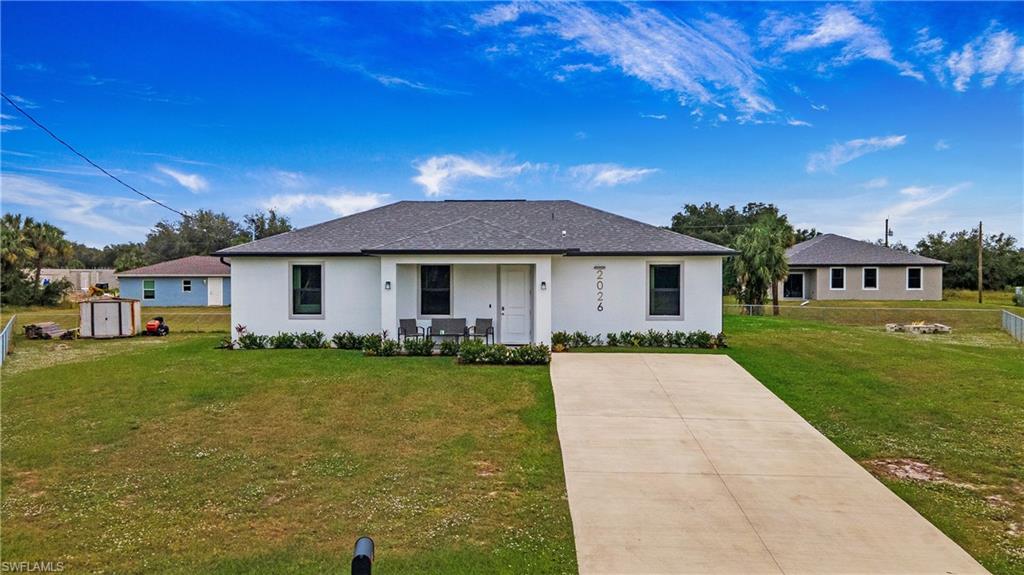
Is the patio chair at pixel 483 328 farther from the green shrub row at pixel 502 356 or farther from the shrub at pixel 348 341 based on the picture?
the shrub at pixel 348 341

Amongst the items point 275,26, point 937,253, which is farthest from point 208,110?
point 937,253

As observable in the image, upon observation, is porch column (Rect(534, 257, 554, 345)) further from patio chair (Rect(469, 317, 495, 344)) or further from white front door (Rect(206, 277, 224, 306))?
white front door (Rect(206, 277, 224, 306))

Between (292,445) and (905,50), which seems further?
(905,50)

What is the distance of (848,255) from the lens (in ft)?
106

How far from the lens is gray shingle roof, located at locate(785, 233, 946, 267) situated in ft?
103

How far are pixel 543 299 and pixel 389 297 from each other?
399 centimetres

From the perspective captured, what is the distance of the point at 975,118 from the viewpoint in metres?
17.9

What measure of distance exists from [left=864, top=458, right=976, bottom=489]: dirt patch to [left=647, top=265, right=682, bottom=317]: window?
8182 millimetres

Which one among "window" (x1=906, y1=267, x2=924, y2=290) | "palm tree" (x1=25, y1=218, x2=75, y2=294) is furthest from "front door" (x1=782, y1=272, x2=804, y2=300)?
"palm tree" (x1=25, y1=218, x2=75, y2=294)

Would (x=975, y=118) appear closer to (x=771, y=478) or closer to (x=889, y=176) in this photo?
(x=889, y=176)

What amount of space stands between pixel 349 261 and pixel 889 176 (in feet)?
88.0

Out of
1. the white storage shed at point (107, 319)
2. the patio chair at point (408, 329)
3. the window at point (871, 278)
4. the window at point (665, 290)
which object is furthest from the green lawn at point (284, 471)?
the window at point (871, 278)

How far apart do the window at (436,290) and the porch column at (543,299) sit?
2852 millimetres

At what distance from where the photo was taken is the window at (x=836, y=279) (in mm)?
31891
